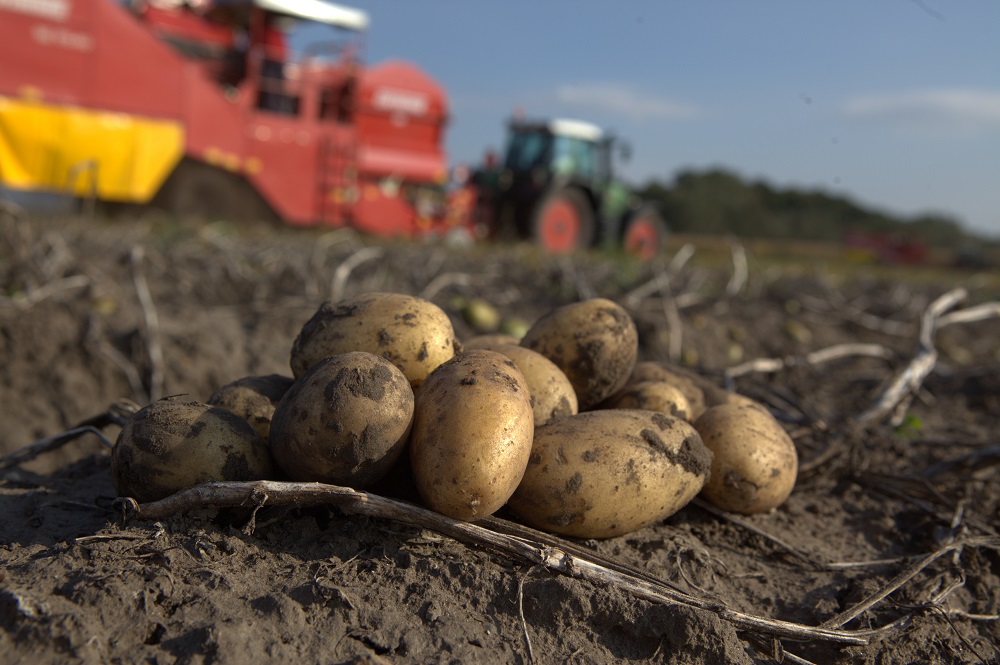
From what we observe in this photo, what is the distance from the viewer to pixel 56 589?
169 centimetres

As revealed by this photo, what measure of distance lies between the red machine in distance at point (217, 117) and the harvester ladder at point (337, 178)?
0.02 metres

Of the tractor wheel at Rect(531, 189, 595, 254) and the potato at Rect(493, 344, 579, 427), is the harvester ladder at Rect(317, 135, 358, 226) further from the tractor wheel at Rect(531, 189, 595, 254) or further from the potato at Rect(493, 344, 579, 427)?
the potato at Rect(493, 344, 579, 427)

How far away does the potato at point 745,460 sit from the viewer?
236cm

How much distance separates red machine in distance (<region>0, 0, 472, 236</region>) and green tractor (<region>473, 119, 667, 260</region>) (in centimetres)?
104

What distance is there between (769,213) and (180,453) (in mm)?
51486

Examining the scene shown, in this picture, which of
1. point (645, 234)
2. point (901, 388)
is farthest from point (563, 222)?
point (901, 388)

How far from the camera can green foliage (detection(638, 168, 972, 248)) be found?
4588 cm

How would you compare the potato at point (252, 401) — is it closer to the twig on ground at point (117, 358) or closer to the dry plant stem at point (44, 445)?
the dry plant stem at point (44, 445)

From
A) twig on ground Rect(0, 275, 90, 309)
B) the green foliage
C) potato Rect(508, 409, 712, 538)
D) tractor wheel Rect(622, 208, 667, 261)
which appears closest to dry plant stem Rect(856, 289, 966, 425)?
potato Rect(508, 409, 712, 538)

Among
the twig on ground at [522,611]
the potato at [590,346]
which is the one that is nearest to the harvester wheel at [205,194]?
the potato at [590,346]

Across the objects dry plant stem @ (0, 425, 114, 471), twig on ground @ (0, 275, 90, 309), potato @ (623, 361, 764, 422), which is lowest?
twig on ground @ (0, 275, 90, 309)

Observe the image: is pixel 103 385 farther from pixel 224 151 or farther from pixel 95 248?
pixel 224 151

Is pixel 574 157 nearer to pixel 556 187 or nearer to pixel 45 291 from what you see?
pixel 556 187

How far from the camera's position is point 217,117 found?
12.4 metres
